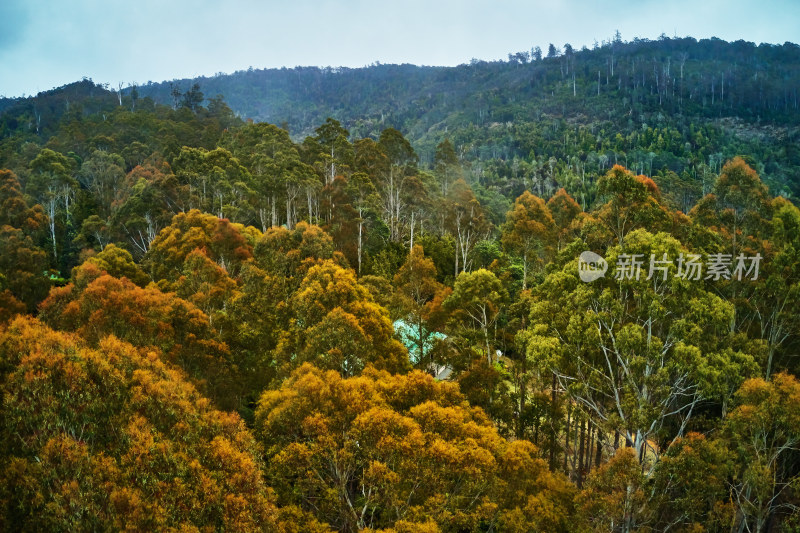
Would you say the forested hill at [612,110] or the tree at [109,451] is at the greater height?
the forested hill at [612,110]

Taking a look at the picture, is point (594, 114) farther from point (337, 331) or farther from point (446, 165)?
point (337, 331)

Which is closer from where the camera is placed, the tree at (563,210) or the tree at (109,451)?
the tree at (109,451)

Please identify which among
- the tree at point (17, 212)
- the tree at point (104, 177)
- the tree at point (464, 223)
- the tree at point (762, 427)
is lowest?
the tree at point (762, 427)

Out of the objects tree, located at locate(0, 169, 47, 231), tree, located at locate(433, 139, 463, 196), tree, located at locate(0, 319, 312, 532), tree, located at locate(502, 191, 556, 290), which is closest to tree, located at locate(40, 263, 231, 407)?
tree, located at locate(0, 319, 312, 532)

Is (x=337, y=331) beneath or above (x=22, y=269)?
beneath

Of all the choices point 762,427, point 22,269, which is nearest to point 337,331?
point 762,427

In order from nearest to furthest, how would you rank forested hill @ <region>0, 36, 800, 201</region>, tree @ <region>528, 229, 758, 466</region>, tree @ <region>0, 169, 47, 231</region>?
tree @ <region>528, 229, 758, 466</region> → tree @ <region>0, 169, 47, 231</region> → forested hill @ <region>0, 36, 800, 201</region>

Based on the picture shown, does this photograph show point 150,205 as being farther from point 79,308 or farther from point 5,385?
point 5,385

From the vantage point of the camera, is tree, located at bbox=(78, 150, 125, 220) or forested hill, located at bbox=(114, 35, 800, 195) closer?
tree, located at bbox=(78, 150, 125, 220)

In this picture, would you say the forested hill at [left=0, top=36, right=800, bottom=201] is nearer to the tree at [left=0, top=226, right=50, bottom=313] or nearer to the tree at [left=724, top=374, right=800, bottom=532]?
the tree at [left=0, top=226, right=50, bottom=313]

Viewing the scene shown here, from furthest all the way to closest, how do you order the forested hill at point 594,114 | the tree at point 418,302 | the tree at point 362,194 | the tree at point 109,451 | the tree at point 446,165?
the forested hill at point 594,114 < the tree at point 446,165 < the tree at point 362,194 < the tree at point 418,302 < the tree at point 109,451

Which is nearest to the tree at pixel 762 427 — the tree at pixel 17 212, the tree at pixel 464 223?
the tree at pixel 464 223

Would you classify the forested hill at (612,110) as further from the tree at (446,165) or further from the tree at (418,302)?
→ the tree at (418,302)

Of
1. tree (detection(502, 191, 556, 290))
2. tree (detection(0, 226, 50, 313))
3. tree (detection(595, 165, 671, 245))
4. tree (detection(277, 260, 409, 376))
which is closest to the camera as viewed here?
tree (detection(277, 260, 409, 376))
